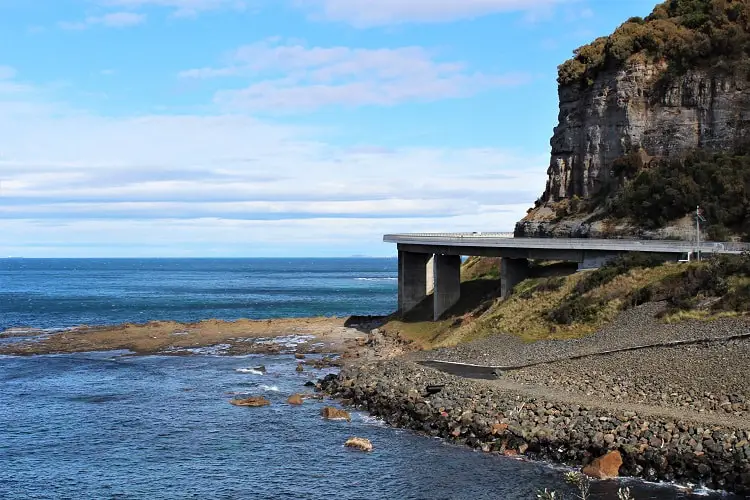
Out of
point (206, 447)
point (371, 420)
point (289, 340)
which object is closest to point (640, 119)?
point (289, 340)

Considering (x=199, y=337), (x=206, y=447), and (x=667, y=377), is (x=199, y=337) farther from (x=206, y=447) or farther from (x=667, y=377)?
(x=667, y=377)

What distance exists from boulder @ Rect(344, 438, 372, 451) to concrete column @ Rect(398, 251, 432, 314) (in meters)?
47.1

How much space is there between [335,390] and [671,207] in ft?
117

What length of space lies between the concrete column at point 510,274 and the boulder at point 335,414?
26.5 metres

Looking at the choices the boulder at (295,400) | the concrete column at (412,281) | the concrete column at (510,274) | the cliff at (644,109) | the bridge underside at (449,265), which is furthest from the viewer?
the concrete column at (412,281)

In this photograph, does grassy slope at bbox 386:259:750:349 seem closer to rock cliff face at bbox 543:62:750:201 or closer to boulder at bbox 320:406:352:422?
boulder at bbox 320:406:352:422

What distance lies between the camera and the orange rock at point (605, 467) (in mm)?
32656

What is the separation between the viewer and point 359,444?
1516 inches

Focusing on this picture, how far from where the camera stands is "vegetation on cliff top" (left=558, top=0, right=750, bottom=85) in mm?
75688

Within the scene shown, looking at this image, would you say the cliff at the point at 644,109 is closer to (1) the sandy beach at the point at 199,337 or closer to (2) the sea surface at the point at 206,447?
(1) the sandy beach at the point at 199,337

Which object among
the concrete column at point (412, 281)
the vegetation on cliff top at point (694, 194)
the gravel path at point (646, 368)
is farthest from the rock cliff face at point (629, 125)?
the gravel path at point (646, 368)

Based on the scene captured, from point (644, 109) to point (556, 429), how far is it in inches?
2000

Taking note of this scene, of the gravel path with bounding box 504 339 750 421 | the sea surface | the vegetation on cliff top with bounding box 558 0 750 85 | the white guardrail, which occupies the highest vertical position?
the vegetation on cliff top with bounding box 558 0 750 85

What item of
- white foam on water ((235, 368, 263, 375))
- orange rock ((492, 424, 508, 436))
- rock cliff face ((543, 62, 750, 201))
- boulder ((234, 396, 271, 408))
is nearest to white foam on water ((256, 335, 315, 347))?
white foam on water ((235, 368, 263, 375))
